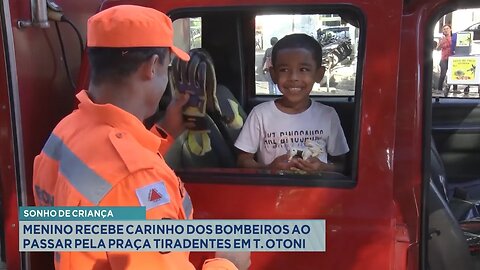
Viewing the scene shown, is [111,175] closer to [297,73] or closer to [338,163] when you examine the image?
[338,163]

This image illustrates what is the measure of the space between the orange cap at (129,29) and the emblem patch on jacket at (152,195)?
30 centimetres

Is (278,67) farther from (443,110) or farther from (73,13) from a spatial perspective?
(443,110)

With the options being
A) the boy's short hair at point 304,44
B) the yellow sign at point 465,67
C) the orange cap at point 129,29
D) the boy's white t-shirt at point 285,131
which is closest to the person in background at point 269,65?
the boy's short hair at point 304,44

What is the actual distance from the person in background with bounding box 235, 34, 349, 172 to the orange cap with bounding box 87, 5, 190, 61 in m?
0.78

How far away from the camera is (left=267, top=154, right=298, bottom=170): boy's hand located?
6.03 ft

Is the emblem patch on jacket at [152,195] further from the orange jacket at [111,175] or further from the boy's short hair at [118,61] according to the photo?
the boy's short hair at [118,61]

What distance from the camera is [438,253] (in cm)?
199

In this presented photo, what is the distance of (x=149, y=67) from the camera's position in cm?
120

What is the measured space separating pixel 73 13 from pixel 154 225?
44.0 inches

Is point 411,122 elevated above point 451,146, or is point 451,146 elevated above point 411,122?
point 411,122

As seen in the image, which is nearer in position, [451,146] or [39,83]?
[39,83]

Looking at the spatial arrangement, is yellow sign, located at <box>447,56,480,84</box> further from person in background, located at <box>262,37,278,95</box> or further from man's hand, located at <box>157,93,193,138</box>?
man's hand, located at <box>157,93,193,138</box>

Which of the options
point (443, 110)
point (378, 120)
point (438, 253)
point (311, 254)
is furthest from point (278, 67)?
point (443, 110)
